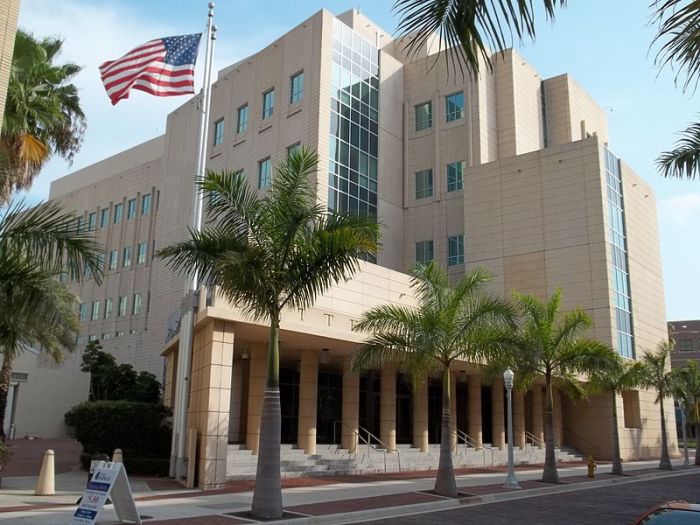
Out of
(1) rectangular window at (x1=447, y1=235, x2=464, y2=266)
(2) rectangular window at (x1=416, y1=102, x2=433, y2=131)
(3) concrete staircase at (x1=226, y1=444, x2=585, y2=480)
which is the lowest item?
(3) concrete staircase at (x1=226, y1=444, x2=585, y2=480)

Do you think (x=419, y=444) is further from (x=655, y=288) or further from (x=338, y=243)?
(x=655, y=288)

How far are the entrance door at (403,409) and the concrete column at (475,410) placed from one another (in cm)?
342

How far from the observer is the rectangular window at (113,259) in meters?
59.7

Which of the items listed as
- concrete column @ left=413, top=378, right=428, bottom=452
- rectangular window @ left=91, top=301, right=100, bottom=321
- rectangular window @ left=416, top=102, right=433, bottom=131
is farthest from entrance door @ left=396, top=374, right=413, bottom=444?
rectangular window @ left=91, top=301, right=100, bottom=321

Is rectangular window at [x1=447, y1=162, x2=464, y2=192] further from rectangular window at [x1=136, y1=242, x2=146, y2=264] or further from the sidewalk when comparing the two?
rectangular window at [x1=136, y1=242, x2=146, y2=264]

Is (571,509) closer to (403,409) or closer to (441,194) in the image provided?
(403,409)

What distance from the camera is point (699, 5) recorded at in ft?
13.8

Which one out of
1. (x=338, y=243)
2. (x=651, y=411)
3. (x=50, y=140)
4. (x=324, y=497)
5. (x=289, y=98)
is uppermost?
(x=289, y=98)

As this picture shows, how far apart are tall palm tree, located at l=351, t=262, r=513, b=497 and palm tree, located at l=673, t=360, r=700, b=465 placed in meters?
20.6

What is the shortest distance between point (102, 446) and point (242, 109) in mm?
29610

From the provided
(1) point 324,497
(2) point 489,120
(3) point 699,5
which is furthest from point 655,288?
(3) point 699,5

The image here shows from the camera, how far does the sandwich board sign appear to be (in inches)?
410

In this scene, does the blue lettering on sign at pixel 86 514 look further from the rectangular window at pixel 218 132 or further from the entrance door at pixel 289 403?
the rectangular window at pixel 218 132

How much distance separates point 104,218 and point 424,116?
32.4m
